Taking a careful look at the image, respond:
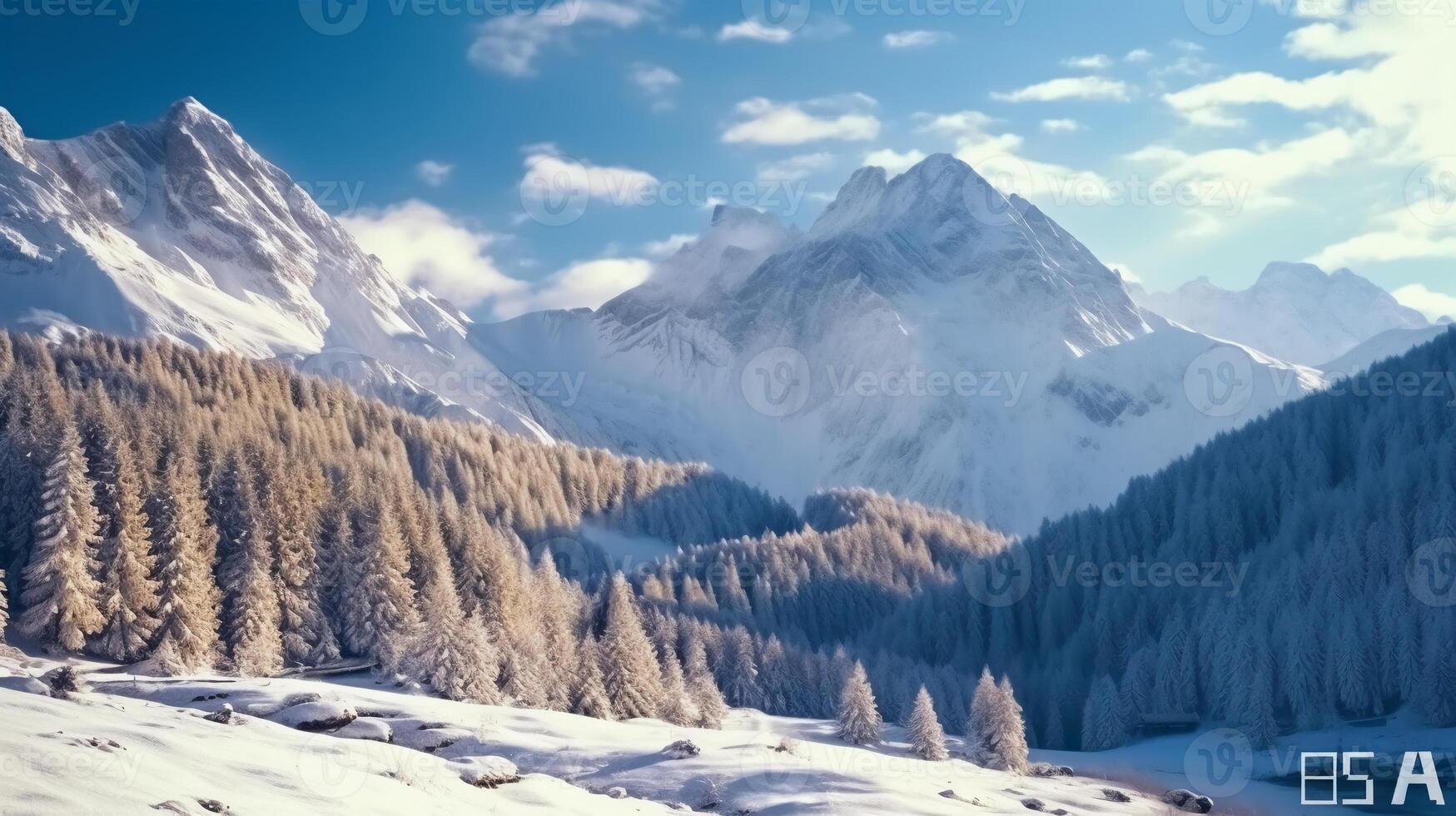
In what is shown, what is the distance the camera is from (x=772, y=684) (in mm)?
110125

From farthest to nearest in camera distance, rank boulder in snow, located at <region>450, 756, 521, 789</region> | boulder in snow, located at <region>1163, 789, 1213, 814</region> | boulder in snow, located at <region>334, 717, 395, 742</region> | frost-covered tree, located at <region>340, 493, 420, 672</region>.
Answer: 1. frost-covered tree, located at <region>340, 493, 420, 672</region>
2. boulder in snow, located at <region>1163, 789, 1213, 814</region>
3. boulder in snow, located at <region>334, 717, 395, 742</region>
4. boulder in snow, located at <region>450, 756, 521, 789</region>

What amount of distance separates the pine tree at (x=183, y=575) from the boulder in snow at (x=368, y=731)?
24920 millimetres

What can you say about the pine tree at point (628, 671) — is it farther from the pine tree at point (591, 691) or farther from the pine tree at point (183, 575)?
the pine tree at point (183, 575)

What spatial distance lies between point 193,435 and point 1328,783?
93203mm

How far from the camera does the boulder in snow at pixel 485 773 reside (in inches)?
1421

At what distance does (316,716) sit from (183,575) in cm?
3176

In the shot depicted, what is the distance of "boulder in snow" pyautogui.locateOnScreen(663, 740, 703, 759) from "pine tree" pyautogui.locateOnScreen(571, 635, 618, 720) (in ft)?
72.3

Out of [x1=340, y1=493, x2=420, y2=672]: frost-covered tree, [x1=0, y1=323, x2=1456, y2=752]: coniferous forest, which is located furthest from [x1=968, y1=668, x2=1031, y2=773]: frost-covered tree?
[x1=340, y1=493, x2=420, y2=672]: frost-covered tree

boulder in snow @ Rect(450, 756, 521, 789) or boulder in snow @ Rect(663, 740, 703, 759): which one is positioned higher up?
boulder in snow @ Rect(450, 756, 521, 789)

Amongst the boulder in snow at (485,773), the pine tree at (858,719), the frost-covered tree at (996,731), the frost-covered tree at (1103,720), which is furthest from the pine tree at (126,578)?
the frost-covered tree at (1103,720)

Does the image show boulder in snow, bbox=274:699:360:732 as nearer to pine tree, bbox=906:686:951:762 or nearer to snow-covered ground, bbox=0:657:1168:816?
snow-covered ground, bbox=0:657:1168:816

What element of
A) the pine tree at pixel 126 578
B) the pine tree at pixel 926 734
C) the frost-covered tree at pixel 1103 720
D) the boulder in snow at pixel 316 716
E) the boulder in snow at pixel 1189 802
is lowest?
the frost-covered tree at pixel 1103 720

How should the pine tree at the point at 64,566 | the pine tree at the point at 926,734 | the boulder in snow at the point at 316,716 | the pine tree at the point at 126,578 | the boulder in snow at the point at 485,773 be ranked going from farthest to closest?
the pine tree at the point at 926,734
the pine tree at the point at 126,578
the pine tree at the point at 64,566
the boulder in snow at the point at 316,716
the boulder in snow at the point at 485,773

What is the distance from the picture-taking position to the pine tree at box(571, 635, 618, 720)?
73.3 metres
